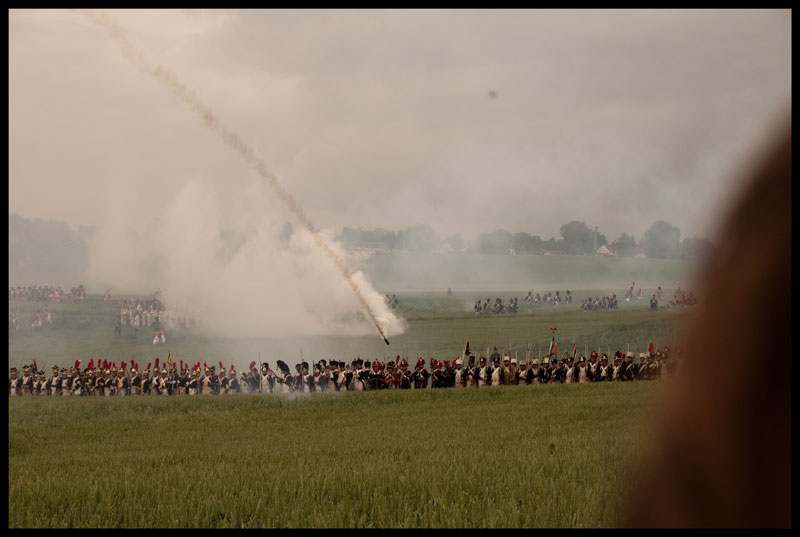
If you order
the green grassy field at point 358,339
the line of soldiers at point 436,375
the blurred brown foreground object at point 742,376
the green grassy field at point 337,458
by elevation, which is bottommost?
the green grassy field at point 337,458

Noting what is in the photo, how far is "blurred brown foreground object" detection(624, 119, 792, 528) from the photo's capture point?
2.21 feet

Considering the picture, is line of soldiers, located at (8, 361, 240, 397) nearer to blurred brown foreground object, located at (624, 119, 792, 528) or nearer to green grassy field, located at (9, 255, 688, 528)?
green grassy field, located at (9, 255, 688, 528)

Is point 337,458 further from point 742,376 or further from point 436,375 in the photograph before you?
point 436,375

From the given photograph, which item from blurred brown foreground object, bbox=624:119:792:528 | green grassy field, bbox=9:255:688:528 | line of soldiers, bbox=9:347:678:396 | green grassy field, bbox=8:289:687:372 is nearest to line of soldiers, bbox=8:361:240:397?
line of soldiers, bbox=9:347:678:396

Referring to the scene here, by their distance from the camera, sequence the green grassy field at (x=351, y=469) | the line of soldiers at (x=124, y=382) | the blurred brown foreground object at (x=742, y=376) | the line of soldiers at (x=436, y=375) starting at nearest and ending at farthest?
the blurred brown foreground object at (x=742, y=376)
the green grassy field at (x=351, y=469)
the line of soldiers at (x=436, y=375)
the line of soldiers at (x=124, y=382)

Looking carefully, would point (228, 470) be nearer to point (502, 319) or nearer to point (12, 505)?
point (12, 505)

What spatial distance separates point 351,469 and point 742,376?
11229 mm

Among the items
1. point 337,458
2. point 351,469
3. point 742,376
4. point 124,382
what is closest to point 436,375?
point 124,382

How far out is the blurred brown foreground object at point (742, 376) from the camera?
0.67 meters

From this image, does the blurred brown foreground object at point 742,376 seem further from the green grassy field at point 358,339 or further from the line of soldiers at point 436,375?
the green grassy field at point 358,339

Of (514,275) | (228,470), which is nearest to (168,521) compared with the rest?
(228,470)

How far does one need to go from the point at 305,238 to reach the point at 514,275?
57.1 m

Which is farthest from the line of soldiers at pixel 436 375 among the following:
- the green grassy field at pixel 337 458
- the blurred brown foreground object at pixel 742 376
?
the blurred brown foreground object at pixel 742 376

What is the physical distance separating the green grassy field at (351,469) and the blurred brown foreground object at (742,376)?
80 mm
